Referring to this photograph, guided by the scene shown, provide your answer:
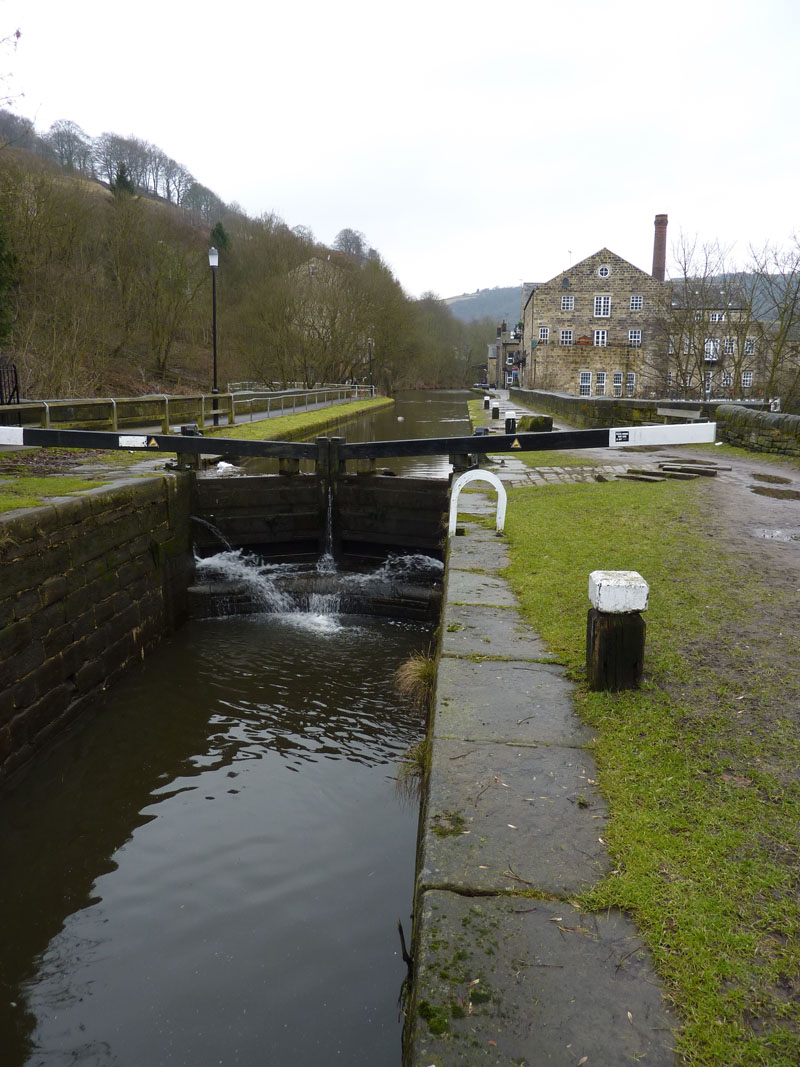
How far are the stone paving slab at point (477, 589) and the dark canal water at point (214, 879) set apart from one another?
1190 mm

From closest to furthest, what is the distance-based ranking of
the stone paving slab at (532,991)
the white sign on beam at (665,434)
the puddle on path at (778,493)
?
1. the stone paving slab at (532,991)
2. the white sign on beam at (665,434)
3. the puddle on path at (778,493)

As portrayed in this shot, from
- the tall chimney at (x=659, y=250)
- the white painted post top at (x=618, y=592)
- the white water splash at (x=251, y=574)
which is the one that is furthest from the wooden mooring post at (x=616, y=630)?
the tall chimney at (x=659, y=250)

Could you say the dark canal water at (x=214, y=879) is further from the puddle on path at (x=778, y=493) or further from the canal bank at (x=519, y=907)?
the puddle on path at (x=778, y=493)

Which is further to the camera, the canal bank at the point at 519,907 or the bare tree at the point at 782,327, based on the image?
the bare tree at the point at 782,327

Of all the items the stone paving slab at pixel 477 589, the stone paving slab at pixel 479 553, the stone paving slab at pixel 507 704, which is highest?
the stone paving slab at pixel 479 553

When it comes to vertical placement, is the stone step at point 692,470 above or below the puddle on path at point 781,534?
above

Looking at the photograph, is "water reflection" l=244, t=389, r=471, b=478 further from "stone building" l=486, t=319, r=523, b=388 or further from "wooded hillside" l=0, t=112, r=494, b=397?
"stone building" l=486, t=319, r=523, b=388

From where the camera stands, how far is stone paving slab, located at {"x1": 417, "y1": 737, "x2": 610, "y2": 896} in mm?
2244

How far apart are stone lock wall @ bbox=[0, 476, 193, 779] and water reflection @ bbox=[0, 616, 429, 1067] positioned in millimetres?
327

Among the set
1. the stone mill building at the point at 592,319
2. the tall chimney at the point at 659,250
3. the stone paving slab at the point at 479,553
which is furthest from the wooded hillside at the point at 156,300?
the tall chimney at the point at 659,250

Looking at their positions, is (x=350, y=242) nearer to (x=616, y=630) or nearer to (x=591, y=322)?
(x=591, y=322)

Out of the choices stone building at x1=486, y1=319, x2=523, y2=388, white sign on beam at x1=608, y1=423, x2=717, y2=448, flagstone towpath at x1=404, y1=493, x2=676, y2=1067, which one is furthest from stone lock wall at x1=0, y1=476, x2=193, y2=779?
stone building at x1=486, y1=319, x2=523, y2=388

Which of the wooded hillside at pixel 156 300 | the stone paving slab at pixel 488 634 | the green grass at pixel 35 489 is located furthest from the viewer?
the wooded hillside at pixel 156 300

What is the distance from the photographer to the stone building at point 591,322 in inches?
1972
